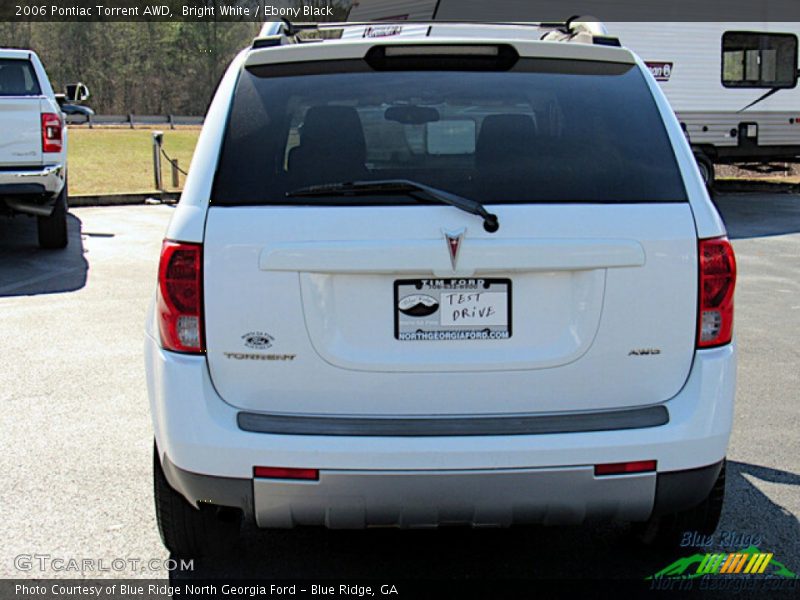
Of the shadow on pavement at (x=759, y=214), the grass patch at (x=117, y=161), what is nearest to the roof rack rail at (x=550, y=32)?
the shadow on pavement at (x=759, y=214)

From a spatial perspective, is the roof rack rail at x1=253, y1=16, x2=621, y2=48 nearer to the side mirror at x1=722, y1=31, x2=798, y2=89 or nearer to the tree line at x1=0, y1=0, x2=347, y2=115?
A: the side mirror at x1=722, y1=31, x2=798, y2=89

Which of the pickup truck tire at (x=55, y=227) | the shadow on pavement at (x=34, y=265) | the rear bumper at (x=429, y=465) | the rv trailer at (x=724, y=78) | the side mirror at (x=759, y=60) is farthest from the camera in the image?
the side mirror at (x=759, y=60)

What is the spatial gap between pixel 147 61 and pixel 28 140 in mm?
59529

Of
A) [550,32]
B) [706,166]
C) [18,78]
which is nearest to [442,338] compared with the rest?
[550,32]

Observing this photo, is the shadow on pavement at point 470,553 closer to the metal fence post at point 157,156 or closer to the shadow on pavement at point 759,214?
the shadow on pavement at point 759,214

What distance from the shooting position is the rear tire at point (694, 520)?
353 centimetres

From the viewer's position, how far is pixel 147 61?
219 ft

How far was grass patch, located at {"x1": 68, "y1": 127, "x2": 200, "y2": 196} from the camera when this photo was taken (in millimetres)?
19177

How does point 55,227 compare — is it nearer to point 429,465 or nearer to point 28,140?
point 28,140

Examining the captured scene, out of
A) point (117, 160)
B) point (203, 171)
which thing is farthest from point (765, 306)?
point (117, 160)

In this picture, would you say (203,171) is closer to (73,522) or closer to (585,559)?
(73,522)

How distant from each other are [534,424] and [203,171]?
4.09 feet

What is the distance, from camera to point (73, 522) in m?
4.00

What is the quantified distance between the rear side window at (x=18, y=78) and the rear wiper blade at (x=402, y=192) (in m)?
8.71
